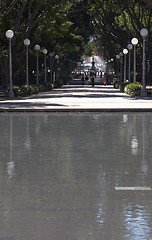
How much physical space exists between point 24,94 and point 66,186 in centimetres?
3497

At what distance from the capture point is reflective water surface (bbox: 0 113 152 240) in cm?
672

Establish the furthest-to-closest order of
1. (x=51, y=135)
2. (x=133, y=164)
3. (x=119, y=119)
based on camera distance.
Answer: (x=119, y=119), (x=51, y=135), (x=133, y=164)

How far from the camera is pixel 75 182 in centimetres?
977

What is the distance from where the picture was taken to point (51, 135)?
57.2 feet

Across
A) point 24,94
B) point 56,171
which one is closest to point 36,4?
point 24,94

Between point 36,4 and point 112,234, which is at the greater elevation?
point 36,4

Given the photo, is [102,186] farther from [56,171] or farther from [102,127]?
[102,127]

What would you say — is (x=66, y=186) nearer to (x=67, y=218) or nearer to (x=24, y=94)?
(x=67, y=218)

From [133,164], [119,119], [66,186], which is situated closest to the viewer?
[66,186]

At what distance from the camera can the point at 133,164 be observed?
465 inches

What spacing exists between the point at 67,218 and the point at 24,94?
37.2m

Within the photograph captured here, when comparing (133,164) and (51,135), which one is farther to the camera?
(51,135)

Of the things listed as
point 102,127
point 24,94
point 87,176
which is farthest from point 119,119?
point 24,94

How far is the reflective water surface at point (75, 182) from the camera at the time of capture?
6719mm
